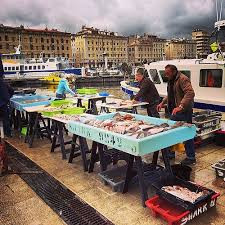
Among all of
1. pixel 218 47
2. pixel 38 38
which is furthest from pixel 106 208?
pixel 38 38

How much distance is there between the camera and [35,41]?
335ft

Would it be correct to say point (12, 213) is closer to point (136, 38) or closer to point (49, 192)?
point (49, 192)

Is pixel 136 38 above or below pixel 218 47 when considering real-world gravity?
above

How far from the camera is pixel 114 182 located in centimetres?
470

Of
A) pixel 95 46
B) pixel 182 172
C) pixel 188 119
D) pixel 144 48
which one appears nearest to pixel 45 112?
pixel 188 119

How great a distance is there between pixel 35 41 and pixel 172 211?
106132 mm

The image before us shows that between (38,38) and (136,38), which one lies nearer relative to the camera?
(38,38)

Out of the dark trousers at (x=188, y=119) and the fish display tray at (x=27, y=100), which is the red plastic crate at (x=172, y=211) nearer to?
the dark trousers at (x=188, y=119)

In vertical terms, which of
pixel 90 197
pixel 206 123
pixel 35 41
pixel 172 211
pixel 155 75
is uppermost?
pixel 35 41

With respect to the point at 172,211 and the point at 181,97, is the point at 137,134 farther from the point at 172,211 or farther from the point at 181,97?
the point at 181,97

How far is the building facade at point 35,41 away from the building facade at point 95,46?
1200 cm

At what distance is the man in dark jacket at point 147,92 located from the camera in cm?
750

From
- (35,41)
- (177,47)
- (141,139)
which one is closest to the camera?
(141,139)

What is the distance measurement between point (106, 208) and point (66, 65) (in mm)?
51162
